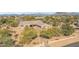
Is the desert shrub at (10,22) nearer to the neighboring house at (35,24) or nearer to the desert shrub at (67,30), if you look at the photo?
the neighboring house at (35,24)

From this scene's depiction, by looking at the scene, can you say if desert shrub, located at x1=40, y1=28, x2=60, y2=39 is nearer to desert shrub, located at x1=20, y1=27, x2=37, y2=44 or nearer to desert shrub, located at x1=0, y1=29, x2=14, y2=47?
desert shrub, located at x1=20, y1=27, x2=37, y2=44

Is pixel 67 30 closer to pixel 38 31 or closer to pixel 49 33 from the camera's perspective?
pixel 49 33

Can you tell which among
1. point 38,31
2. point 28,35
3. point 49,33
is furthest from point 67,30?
point 28,35

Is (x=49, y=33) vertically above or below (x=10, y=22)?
below

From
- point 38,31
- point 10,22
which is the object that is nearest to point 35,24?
point 38,31

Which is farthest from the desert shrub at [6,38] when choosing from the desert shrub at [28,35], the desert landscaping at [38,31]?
the desert shrub at [28,35]

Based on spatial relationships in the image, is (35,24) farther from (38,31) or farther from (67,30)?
(67,30)
